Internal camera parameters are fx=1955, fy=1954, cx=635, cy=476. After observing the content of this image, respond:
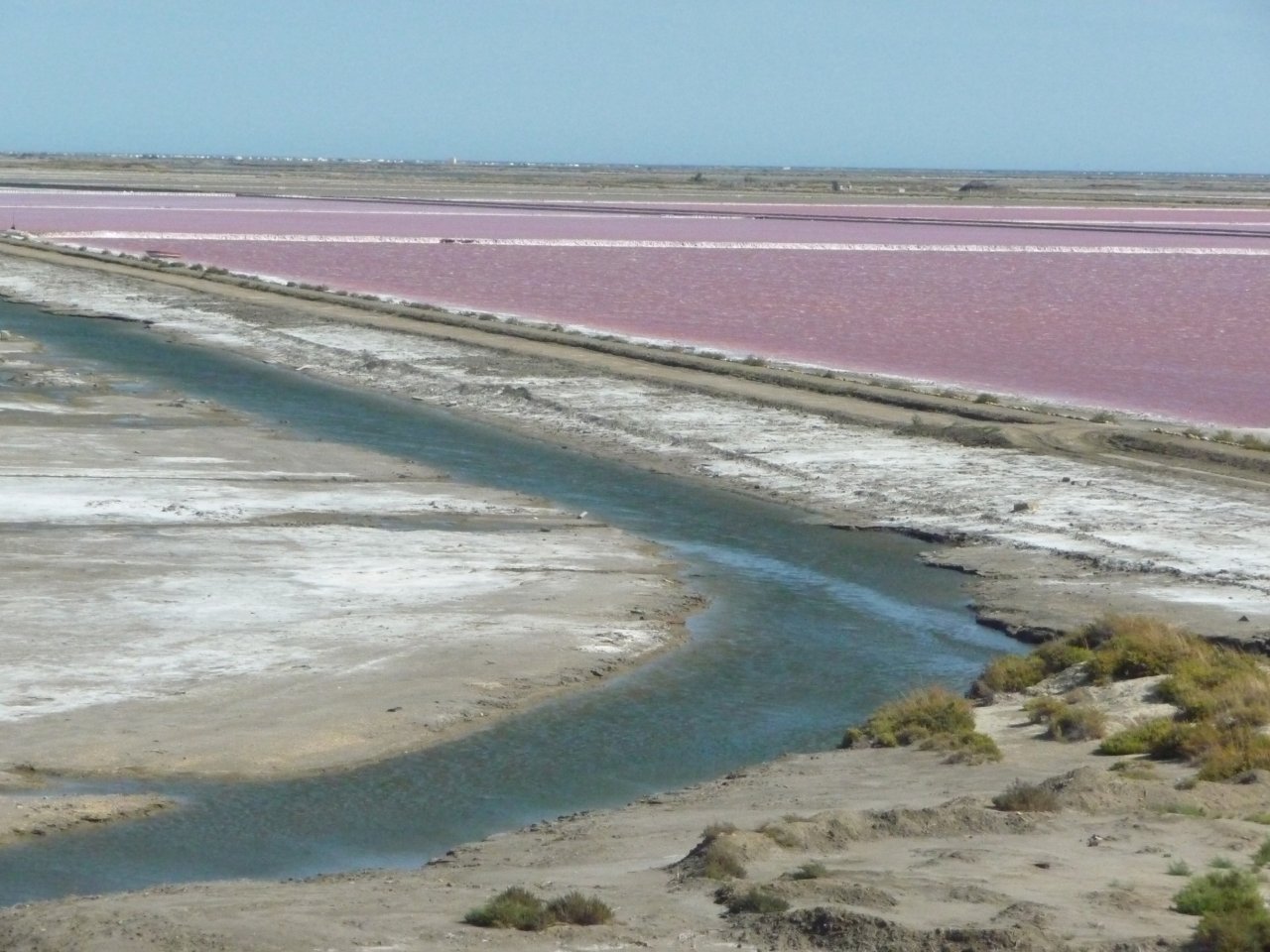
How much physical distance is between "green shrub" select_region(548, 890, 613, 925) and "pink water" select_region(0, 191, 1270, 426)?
22171 millimetres

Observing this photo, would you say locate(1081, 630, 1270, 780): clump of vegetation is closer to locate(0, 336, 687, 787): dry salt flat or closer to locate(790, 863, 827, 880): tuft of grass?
locate(790, 863, 827, 880): tuft of grass

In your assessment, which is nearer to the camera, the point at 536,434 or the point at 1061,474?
the point at 1061,474

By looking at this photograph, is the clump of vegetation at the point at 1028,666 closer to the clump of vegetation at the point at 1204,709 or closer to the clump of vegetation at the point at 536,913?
the clump of vegetation at the point at 1204,709

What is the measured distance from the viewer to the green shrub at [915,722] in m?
12.7

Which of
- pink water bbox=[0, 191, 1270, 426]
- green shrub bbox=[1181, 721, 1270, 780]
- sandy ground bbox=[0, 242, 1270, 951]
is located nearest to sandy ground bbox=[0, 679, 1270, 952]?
sandy ground bbox=[0, 242, 1270, 951]

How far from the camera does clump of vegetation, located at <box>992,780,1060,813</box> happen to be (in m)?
10.5

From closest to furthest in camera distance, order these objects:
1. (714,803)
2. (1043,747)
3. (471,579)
→ (714,803), (1043,747), (471,579)

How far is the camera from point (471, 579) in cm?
1753

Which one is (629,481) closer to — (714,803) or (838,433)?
(838,433)

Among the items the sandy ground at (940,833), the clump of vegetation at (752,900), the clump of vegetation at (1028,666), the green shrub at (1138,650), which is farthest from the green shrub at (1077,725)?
the clump of vegetation at (752,900)

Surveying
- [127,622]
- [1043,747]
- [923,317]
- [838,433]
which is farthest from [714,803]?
[923,317]

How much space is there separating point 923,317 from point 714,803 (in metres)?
35.7

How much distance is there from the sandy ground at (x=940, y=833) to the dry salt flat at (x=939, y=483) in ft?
0.17

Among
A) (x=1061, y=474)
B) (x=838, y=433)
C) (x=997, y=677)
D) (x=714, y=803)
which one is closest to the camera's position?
(x=714, y=803)
